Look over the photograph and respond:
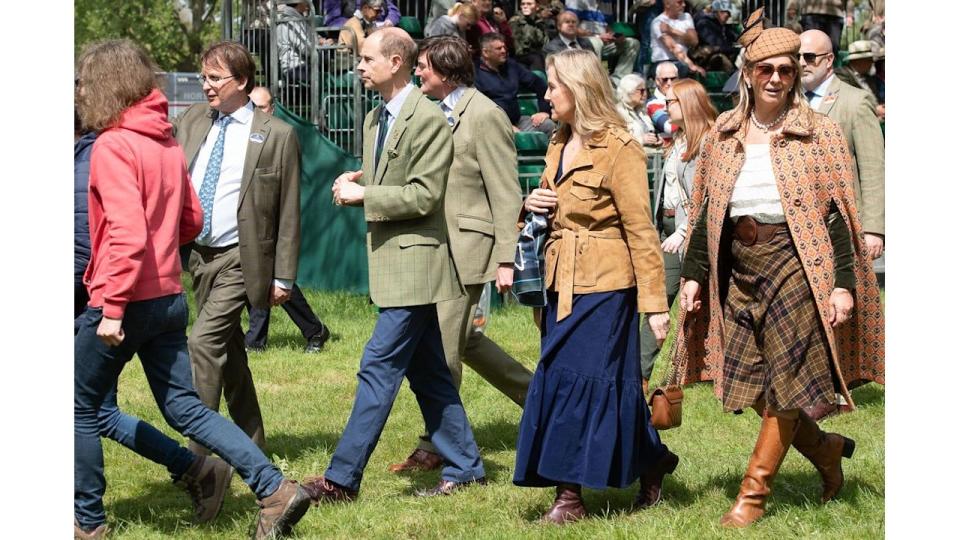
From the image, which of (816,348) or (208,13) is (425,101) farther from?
(208,13)

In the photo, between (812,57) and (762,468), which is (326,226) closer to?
(812,57)

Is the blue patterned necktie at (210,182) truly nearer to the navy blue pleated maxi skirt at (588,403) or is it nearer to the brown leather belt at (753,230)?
the navy blue pleated maxi skirt at (588,403)

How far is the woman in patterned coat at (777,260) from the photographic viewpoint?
5.84 metres

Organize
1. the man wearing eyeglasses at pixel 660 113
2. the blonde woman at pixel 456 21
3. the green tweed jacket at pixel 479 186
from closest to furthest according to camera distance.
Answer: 1. the green tweed jacket at pixel 479 186
2. the man wearing eyeglasses at pixel 660 113
3. the blonde woman at pixel 456 21

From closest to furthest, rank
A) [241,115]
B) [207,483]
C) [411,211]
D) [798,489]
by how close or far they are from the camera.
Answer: [207,483] → [411,211] → [798,489] → [241,115]

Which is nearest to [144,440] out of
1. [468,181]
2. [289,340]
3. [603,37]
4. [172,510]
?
[172,510]

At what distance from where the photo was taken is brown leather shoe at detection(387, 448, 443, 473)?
735 centimetres

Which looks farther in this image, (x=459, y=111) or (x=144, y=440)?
(x=459, y=111)

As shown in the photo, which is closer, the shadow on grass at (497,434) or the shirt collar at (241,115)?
the shirt collar at (241,115)

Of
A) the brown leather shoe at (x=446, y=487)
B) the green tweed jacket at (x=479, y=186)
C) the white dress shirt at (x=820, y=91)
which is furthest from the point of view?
the white dress shirt at (x=820, y=91)

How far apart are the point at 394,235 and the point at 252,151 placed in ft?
3.14

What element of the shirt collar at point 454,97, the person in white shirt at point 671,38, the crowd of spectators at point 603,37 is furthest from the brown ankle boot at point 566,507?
the person in white shirt at point 671,38

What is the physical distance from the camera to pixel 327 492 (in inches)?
254

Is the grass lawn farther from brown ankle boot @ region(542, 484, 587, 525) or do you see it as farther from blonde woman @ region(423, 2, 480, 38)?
blonde woman @ region(423, 2, 480, 38)
